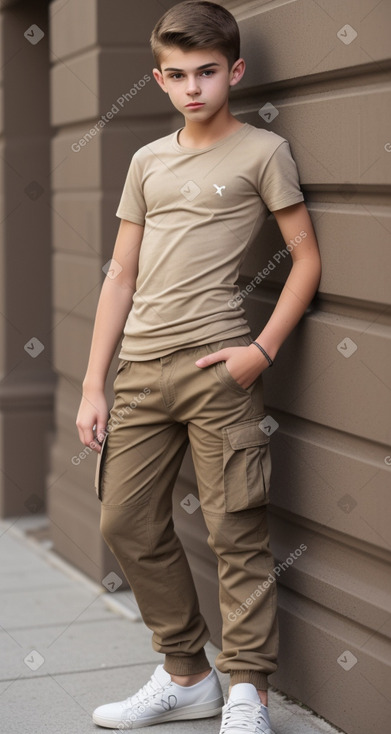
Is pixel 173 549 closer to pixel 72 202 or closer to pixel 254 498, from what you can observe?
pixel 254 498

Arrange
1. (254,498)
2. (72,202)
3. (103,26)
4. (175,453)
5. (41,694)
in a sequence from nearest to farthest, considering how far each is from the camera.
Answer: (254,498)
(175,453)
(41,694)
(103,26)
(72,202)

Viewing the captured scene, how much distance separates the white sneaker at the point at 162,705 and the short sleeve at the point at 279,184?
1.45m

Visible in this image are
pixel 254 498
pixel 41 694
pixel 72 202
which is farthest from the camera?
pixel 72 202

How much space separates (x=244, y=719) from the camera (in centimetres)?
321

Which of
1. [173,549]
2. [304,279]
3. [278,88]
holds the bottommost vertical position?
[173,549]

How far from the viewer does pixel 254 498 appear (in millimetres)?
3268

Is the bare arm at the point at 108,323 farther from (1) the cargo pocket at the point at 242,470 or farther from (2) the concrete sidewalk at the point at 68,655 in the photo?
(2) the concrete sidewalk at the point at 68,655

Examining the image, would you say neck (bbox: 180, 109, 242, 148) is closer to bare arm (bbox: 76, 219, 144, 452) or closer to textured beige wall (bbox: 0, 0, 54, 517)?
bare arm (bbox: 76, 219, 144, 452)

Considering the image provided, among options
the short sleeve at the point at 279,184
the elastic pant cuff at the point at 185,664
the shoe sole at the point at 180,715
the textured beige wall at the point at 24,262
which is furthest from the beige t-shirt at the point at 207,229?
the textured beige wall at the point at 24,262

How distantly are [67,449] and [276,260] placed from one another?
2.39 meters

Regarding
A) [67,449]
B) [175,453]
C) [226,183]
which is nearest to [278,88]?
[226,183]

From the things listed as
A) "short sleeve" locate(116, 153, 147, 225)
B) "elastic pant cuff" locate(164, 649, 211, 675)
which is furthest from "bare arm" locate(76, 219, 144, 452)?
"elastic pant cuff" locate(164, 649, 211, 675)

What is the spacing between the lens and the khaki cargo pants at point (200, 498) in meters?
3.30

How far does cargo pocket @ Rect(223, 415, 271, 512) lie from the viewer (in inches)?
129
